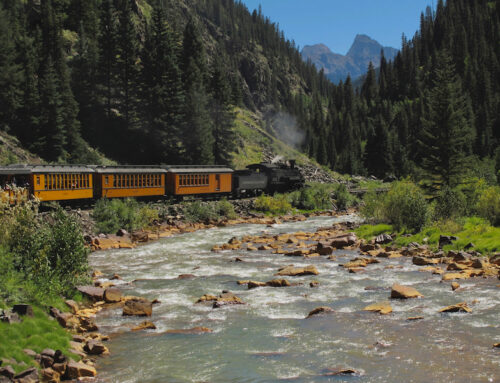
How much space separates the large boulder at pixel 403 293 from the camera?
14.0 m

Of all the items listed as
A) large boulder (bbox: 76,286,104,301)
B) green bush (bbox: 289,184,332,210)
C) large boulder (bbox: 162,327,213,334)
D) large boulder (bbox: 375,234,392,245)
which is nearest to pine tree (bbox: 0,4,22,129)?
green bush (bbox: 289,184,332,210)

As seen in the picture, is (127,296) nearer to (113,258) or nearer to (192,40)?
(113,258)

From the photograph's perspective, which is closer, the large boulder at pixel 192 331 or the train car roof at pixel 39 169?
the large boulder at pixel 192 331

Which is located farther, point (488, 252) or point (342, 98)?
point (342, 98)

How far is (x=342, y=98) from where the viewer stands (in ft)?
517

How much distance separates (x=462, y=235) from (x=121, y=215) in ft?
63.3

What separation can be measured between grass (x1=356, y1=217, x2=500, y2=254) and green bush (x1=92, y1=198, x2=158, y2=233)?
45.5 feet

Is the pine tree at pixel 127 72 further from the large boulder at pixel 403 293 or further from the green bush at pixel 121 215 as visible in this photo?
the large boulder at pixel 403 293

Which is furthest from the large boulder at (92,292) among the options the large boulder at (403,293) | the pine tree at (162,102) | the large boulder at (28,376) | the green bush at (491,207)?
the pine tree at (162,102)

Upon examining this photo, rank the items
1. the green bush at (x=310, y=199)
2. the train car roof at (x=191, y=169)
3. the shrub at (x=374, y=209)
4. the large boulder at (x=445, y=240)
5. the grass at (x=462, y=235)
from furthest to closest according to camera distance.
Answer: the green bush at (x=310, y=199) → the train car roof at (x=191, y=169) → the shrub at (x=374, y=209) → the large boulder at (x=445, y=240) → the grass at (x=462, y=235)

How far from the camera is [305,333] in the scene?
11.3 m

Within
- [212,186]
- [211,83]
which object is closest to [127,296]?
[212,186]

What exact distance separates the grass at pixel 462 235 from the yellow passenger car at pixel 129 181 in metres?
15.7

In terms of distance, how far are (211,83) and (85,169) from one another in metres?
37.7
